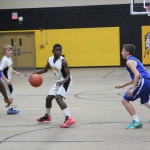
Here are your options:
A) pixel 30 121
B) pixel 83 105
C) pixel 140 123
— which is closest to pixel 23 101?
pixel 83 105

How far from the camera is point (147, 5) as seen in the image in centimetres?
2309

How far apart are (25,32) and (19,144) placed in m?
24.9

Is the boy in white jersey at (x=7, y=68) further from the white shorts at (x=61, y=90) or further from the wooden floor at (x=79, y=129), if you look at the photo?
the white shorts at (x=61, y=90)

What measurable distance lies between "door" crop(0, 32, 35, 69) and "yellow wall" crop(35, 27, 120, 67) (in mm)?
584

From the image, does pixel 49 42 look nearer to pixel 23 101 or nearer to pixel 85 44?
pixel 85 44

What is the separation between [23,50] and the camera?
104 feet

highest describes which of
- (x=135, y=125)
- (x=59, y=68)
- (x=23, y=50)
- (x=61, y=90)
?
(x=59, y=68)

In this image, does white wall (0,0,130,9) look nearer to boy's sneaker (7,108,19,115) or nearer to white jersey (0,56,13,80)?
white jersey (0,56,13,80)

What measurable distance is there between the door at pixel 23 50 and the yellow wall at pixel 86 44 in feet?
1.92

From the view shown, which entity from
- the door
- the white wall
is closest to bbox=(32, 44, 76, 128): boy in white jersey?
the white wall

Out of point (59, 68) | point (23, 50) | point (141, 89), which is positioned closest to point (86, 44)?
point (23, 50)

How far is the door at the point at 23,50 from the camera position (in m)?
31.8

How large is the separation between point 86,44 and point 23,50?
4.66 metres

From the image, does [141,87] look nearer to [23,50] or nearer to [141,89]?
[141,89]
